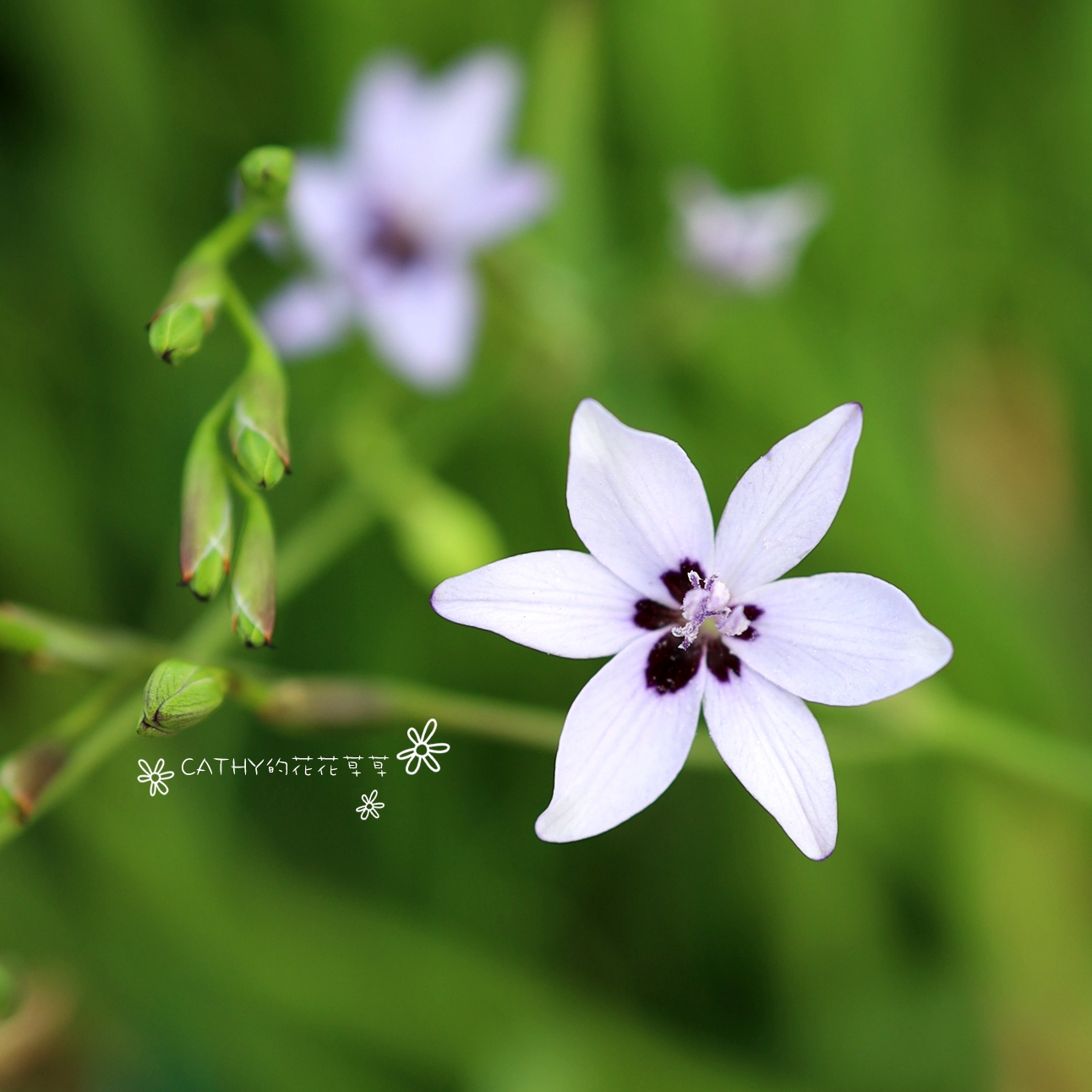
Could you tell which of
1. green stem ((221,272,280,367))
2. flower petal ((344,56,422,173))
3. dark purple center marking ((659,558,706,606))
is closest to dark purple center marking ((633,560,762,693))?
dark purple center marking ((659,558,706,606))

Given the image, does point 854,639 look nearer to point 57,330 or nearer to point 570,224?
point 570,224

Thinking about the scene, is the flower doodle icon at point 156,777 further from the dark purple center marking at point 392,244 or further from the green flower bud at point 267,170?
the dark purple center marking at point 392,244

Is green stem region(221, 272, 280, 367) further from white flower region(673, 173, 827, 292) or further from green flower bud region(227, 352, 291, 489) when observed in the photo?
white flower region(673, 173, 827, 292)

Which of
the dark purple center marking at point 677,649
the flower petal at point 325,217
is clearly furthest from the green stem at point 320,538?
the dark purple center marking at point 677,649

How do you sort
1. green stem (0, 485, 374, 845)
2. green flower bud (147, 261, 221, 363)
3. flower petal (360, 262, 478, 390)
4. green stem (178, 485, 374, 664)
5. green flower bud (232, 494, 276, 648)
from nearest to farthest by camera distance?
green flower bud (232, 494, 276, 648), green flower bud (147, 261, 221, 363), green stem (0, 485, 374, 845), flower petal (360, 262, 478, 390), green stem (178, 485, 374, 664)

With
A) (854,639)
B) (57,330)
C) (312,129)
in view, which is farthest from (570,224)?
(854,639)

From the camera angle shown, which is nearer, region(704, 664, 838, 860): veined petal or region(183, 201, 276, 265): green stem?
region(704, 664, 838, 860): veined petal

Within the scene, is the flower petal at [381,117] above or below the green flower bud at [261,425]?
above

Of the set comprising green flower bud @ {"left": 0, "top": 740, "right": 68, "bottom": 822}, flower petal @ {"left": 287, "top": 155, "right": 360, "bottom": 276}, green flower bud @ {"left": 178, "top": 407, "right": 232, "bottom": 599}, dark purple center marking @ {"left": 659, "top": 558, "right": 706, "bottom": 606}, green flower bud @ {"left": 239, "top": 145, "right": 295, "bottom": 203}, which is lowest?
green flower bud @ {"left": 0, "top": 740, "right": 68, "bottom": 822}
